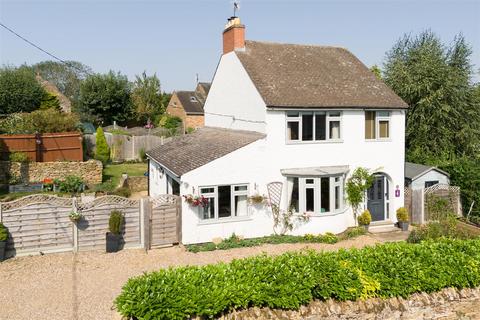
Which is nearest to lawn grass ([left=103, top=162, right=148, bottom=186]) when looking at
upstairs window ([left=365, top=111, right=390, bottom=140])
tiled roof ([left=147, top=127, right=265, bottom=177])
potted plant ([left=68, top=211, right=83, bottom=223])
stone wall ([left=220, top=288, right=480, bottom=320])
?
tiled roof ([left=147, top=127, right=265, bottom=177])

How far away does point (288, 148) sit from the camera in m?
18.4

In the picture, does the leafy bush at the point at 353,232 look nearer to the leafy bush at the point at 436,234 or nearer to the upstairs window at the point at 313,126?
the leafy bush at the point at 436,234

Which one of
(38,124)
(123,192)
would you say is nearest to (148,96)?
(38,124)

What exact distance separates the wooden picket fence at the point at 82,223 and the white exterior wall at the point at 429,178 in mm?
12910

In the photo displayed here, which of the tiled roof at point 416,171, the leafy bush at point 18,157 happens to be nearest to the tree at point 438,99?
the tiled roof at point 416,171

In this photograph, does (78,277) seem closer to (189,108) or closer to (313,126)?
(313,126)

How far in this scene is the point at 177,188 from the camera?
64.0ft

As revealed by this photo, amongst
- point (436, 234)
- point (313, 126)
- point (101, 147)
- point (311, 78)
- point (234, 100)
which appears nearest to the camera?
point (436, 234)

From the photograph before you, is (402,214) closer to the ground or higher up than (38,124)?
closer to the ground

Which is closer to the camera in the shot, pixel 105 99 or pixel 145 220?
pixel 145 220

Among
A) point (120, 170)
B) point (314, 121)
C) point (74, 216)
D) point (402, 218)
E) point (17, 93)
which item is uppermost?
point (17, 93)

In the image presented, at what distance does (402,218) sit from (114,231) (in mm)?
13230

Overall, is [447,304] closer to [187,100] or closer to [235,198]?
[235,198]

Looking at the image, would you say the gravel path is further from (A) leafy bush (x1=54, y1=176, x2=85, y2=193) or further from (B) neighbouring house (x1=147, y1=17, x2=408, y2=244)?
(A) leafy bush (x1=54, y1=176, x2=85, y2=193)
